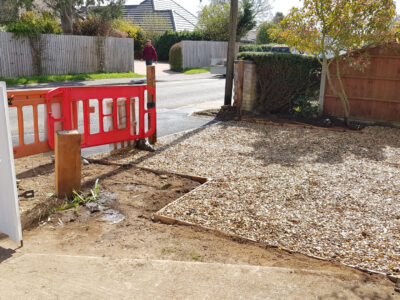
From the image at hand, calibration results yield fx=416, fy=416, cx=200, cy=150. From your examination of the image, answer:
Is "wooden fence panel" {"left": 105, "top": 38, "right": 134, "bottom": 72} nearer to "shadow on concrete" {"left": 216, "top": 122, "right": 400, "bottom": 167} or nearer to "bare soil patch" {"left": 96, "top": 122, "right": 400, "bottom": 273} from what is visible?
"shadow on concrete" {"left": 216, "top": 122, "right": 400, "bottom": 167}

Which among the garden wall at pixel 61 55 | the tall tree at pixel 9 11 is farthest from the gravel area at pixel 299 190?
the tall tree at pixel 9 11

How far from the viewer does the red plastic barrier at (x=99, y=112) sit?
6.02 metres

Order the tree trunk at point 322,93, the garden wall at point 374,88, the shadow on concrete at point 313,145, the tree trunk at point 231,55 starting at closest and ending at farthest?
1. the shadow on concrete at point 313,145
2. the garden wall at point 374,88
3. the tree trunk at point 322,93
4. the tree trunk at point 231,55

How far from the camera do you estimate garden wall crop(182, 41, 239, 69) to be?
3175 cm

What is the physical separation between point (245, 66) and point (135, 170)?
6156 millimetres

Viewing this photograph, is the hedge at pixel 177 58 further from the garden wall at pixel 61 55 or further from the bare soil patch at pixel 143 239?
the bare soil patch at pixel 143 239

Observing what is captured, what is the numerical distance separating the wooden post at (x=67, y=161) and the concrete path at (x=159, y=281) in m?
1.65

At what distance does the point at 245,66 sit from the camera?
11531 millimetres

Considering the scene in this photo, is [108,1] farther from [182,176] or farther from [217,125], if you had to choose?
[182,176]

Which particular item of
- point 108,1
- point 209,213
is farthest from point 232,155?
point 108,1

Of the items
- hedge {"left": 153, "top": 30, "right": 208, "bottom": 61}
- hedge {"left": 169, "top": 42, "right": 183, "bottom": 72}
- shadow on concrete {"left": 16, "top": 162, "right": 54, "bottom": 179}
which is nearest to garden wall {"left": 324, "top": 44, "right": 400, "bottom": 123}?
shadow on concrete {"left": 16, "top": 162, "right": 54, "bottom": 179}

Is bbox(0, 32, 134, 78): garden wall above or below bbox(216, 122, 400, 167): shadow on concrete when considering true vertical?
above

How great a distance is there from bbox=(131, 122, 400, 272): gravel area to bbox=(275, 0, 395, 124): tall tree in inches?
88.1

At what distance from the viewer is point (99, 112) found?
22.0 ft
